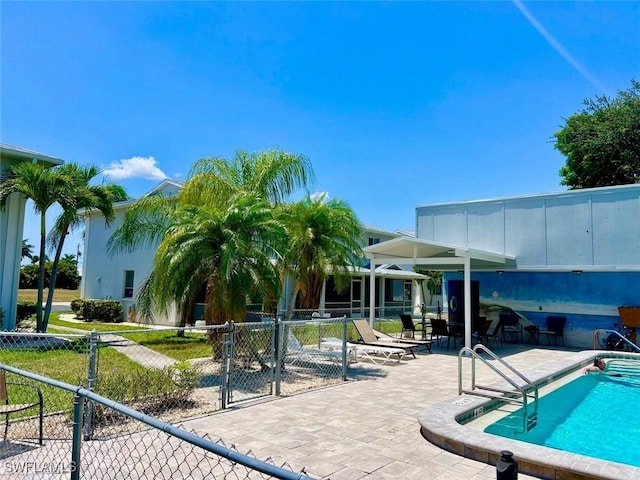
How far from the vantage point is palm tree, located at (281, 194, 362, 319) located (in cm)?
1677

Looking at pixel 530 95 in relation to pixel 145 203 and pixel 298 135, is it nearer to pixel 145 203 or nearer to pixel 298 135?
pixel 298 135

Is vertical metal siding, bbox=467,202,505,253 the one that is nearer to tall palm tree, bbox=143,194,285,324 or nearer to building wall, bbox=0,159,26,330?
tall palm tree, bbox=143,194,285,324

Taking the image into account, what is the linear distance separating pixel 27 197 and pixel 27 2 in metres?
6.87

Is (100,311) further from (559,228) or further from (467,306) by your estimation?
(559,228)

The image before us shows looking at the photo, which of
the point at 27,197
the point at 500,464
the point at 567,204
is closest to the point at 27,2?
the point at 27,197

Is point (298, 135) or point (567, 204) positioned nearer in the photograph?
point (567, 204)

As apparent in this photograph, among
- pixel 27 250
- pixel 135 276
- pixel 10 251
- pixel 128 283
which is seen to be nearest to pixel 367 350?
pixel 10 251

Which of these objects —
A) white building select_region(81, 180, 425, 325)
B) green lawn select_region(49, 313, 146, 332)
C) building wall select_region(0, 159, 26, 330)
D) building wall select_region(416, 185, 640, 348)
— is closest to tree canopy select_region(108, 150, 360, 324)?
building wall select_region(0, 159, 26, 330)

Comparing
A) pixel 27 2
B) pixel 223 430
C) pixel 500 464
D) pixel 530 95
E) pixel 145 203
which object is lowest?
pixel 223 430

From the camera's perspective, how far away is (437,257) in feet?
55.2

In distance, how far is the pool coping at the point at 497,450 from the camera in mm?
4746

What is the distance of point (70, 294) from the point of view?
42.2m

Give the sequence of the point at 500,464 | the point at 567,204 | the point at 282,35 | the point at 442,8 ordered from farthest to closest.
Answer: the point at 567,204, the point at 282,35, the point at 442,8, the point at 500,464

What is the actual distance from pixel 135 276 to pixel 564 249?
67.2ft
